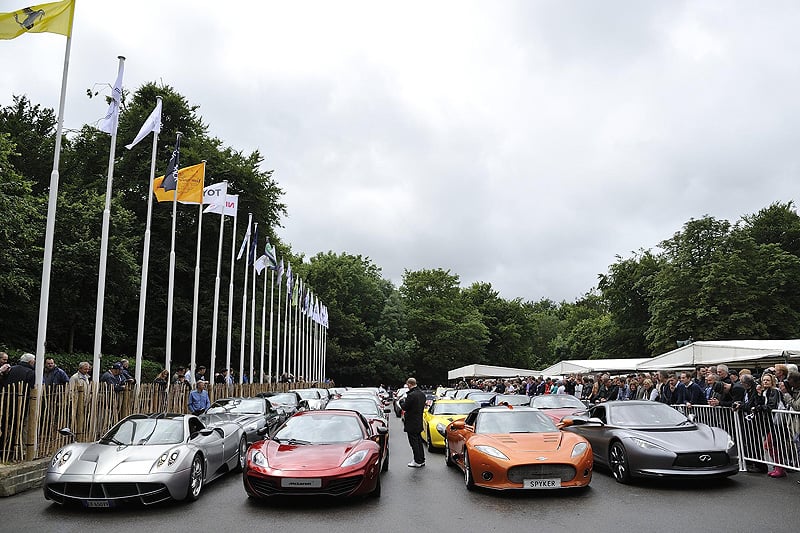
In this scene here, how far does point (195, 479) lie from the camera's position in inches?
394

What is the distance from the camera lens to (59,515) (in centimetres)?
881

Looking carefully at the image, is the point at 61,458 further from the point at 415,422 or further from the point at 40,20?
the point at 40,20

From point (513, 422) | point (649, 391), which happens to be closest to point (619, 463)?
point (513, 422)

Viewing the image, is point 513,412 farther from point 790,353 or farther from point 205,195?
point 205,195

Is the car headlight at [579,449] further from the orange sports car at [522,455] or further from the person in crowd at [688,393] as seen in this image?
the person in crowd at [688,393]

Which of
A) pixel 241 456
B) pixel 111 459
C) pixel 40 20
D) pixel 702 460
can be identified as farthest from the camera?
pixel 241 456

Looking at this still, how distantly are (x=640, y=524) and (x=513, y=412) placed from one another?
4.19m

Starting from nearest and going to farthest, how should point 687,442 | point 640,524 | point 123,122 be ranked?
point 640,524 → point 687,442 → point 123,122

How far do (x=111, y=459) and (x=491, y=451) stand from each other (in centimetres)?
577

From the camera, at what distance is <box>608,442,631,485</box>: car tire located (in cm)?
1110

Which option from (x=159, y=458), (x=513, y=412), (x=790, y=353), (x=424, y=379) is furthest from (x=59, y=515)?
(x=424, y=379)

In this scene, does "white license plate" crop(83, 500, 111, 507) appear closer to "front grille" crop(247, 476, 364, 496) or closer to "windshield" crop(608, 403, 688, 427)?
"front grille" crop(247, 476, 364, 496)

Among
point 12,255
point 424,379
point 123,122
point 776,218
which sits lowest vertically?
point 424,379

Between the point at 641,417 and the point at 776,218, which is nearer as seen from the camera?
the point at 641,417
